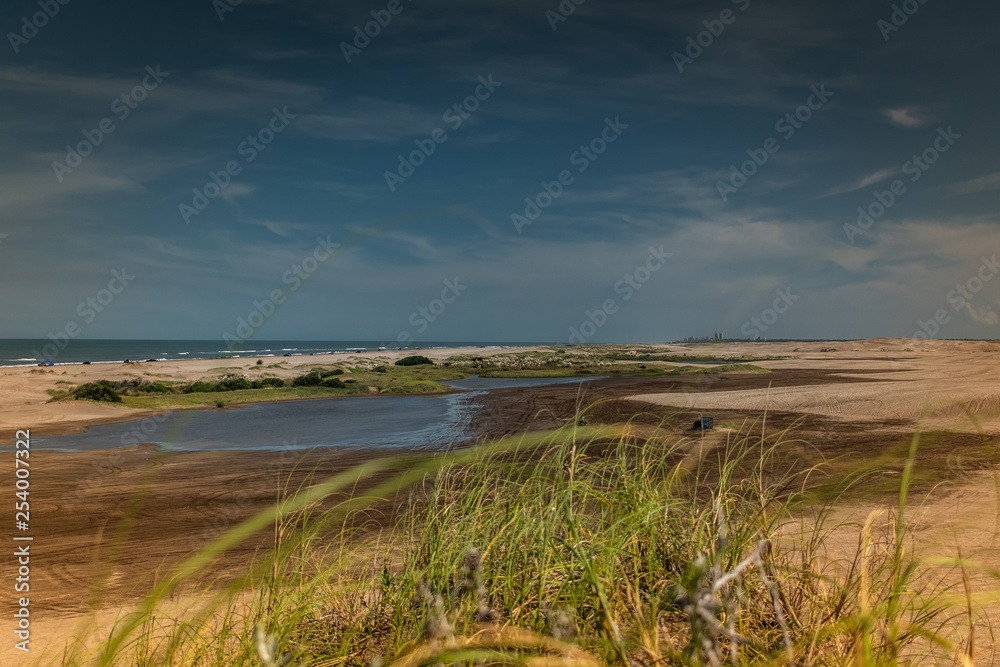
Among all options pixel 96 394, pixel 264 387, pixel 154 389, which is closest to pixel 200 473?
pixel 96 394

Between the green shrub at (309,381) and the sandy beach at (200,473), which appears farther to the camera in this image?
the green shrub at (309,381)

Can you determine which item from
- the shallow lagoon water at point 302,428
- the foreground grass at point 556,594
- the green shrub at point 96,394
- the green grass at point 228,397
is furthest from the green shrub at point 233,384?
the foreground grass at point 556,594

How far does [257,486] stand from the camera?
10.7m

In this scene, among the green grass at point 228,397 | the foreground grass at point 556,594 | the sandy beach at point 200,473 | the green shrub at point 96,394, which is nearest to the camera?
the foreground grass at point 556,594

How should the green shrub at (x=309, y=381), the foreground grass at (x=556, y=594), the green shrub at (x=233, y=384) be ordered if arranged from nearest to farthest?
1. the foreground grass at (x=556, y=594)
2. the green shrub at (x=233, y=384)
3. the green shrub at (x=309, y=381)

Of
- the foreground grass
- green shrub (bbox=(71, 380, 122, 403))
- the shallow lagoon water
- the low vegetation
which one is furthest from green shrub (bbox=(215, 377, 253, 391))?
the foreground grass

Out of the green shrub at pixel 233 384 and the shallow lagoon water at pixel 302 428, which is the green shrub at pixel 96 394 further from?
the green shrub at pixel 233 384

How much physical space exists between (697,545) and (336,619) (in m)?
2.12

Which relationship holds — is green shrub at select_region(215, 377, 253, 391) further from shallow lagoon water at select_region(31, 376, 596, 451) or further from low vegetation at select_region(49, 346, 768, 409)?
shallow lagoon water at select_region(31, 376, 596, 451)

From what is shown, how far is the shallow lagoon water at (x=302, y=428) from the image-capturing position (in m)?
15.5

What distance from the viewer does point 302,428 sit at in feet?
61.6

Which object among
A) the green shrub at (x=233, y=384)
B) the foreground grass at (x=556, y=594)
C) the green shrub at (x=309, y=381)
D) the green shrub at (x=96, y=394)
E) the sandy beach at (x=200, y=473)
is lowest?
the foreground grass at (x=556, y=594)

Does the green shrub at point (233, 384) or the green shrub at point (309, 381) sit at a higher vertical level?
the green shrub at point (309, 381)

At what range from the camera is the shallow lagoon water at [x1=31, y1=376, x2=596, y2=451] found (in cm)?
1555
